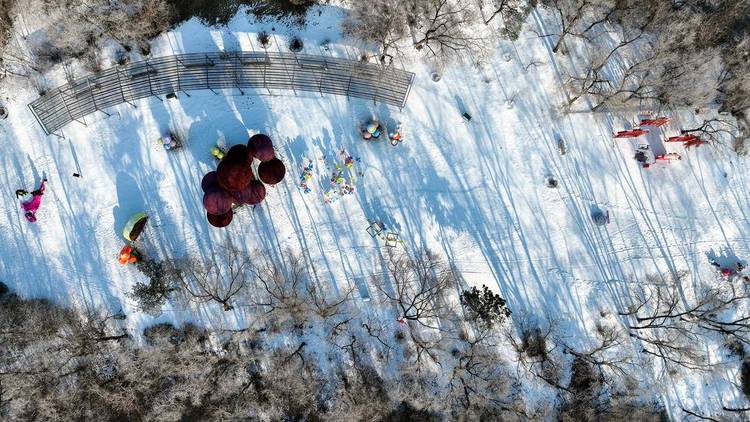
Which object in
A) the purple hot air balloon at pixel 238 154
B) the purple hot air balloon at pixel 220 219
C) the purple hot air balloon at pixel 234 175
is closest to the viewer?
the purple hot air balloon at pixel 234 175

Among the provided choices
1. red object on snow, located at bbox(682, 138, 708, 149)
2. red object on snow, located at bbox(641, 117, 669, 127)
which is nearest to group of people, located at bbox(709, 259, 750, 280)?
red object on snow, located at bbox(682, 138, 708, 149)

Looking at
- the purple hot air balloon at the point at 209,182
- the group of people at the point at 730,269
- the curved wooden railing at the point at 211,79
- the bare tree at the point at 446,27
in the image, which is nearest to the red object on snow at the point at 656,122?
the group of people at the point at 730,269

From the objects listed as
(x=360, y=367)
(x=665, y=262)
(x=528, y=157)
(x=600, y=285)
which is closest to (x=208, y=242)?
(x=360, y=367)

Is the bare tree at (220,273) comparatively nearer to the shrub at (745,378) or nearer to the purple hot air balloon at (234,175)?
the purple hot air balloon at (234,175)

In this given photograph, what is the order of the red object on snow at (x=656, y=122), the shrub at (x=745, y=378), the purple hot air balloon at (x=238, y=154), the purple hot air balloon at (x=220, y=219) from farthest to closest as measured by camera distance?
1. the shrub at (x=745, y=378)
2. the red object on snow at (x=656, y=122)
3. the purple hot air balloon at (x=220, y=219)
4. the purple hot air balloon at (x=238, y=154)

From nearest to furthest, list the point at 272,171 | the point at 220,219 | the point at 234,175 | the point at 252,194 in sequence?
the point at 234,175 → the point at 252,194 → the point at 272,171 → the point at 220,219

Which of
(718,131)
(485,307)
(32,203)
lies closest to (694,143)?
(718,131)

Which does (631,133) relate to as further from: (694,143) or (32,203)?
(32,203)
